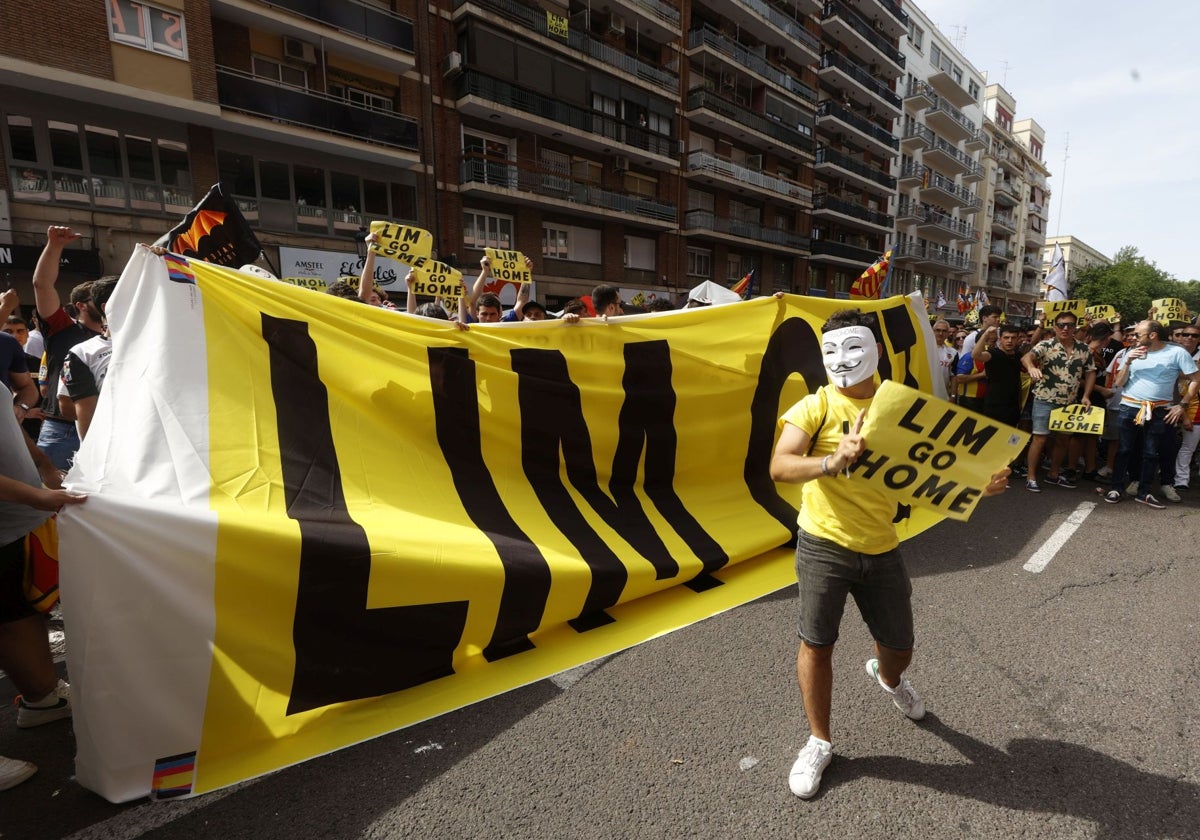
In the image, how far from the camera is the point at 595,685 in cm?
296

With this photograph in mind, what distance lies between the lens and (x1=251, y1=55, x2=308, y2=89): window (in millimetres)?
16938

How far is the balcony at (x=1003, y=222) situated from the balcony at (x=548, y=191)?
46621 mm

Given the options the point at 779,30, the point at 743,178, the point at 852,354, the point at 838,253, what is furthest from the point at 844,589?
the point at 838,253

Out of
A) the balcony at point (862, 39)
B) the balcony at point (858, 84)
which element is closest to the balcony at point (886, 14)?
the balcony at point (862, 39)

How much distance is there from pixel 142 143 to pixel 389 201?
632 cm

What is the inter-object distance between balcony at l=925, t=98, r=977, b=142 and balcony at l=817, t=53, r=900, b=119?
215 inches

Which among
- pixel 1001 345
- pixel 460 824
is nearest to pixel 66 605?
pixel 460 824

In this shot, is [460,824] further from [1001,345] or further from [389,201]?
[389,201]

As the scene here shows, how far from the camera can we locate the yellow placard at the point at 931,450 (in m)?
2.11

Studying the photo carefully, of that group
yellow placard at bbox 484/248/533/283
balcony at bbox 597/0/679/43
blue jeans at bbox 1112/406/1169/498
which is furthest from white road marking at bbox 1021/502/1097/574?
balcony at bbox 597/0/679/43

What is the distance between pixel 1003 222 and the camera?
5806 cm

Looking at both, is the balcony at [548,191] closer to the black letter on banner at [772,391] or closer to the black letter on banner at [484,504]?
the black letter on banner at [772,391]

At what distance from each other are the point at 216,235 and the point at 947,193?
54287mm

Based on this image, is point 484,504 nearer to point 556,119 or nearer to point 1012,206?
point 556,119
